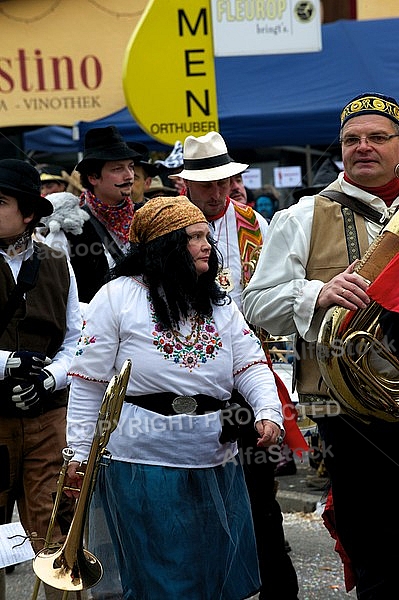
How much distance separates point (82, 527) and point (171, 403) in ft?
1.81

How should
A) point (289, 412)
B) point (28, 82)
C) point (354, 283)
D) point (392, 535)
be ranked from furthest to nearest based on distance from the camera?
point (28, 82), point (289, 412), point (392, 535), point (354, 283)

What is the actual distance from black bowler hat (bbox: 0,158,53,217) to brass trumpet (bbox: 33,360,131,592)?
1.25 m

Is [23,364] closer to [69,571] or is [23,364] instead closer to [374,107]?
[69,571]

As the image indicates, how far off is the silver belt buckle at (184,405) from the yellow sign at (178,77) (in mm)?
3585

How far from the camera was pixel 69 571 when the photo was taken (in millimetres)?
3543

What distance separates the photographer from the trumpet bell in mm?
3504

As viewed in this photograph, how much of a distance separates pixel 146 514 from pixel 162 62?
4253mm

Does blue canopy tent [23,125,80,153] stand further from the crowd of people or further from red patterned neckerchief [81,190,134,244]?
the crowd of people

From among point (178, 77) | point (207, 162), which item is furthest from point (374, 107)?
point (178, 77)

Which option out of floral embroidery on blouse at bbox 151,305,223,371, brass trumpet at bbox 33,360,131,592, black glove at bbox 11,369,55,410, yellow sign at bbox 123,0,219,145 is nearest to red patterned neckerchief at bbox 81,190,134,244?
black glove at bbox 11,369,55,410

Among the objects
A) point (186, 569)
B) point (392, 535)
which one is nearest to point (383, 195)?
point (392, 535)

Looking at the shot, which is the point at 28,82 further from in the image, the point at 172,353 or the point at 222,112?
the point at 172,353

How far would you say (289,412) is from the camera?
4988mm

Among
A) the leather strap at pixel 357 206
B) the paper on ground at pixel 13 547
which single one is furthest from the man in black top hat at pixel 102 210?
the paper on ground at pixel 13 547
